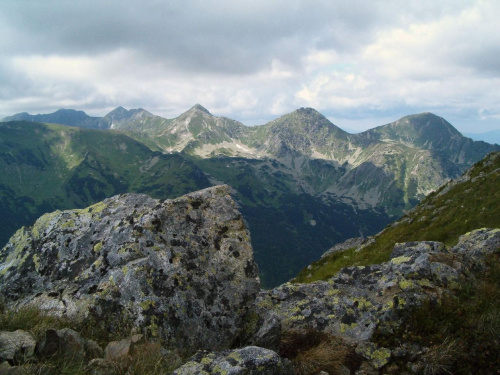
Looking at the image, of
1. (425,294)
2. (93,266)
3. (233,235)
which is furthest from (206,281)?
(425,294)

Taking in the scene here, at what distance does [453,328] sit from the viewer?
8.22 meters

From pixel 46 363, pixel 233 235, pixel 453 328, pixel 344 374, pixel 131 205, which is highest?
pixel 131 205

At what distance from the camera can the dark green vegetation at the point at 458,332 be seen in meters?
7.23

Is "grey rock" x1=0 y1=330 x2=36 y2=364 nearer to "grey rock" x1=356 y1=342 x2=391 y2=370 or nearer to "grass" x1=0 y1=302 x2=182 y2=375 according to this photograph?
"grass" x1=0 y1=302 x2=182 y2=375

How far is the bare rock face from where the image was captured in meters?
8.56

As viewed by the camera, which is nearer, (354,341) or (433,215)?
(354,341)

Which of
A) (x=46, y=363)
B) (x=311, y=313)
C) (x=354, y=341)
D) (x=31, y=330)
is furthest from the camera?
(x=311, y=313)

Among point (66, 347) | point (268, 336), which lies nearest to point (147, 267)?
point (66, 347)

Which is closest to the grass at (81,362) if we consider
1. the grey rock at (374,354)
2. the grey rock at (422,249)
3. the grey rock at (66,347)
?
the grey rock at (66,347)

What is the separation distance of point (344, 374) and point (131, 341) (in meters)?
5.37

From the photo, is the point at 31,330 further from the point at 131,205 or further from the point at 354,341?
the point at 354,341

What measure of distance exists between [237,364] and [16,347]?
4.19 meters

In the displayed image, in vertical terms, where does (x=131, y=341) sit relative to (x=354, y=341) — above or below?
above

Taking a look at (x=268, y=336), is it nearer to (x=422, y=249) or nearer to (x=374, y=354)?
(x=374, y=354)
